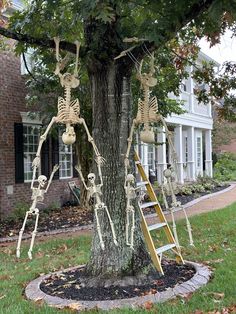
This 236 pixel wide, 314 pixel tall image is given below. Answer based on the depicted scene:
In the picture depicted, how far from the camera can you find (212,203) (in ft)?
49.5

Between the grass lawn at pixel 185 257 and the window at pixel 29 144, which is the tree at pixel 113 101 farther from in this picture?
the window at pixel 29 144

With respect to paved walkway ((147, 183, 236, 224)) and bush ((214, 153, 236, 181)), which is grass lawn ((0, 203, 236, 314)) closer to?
paved walkway ((147, 183, 236, 224))

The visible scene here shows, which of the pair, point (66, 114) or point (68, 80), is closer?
point (66, 114)

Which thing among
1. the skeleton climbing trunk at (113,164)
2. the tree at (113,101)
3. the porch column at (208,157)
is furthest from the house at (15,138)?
the porch column at (208,157)

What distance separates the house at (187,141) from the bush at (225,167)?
182 cm

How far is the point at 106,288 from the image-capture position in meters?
5.28

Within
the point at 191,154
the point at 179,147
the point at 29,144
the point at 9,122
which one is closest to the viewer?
the point at 9,122

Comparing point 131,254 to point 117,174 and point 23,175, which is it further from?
point 23,175

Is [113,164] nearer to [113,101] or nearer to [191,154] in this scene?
[113,101]

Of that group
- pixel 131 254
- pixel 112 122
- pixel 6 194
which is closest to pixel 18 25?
pixel 112 122

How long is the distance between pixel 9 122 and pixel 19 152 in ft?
2.98

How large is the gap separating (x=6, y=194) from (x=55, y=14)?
7498 millimetres

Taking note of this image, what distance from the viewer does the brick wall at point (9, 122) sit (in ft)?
41.7

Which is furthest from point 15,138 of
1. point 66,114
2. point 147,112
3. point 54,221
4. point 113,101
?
point 66,114
